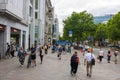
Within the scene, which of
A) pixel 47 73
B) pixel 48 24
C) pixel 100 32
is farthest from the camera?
pixel 100 32

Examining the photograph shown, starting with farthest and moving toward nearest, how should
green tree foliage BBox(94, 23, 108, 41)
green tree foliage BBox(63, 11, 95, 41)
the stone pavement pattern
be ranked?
green tree foliage BBox(94, 23, 108, 41), green tree foliage BBox(63, 11, 95, 41), the stone pavement pattern

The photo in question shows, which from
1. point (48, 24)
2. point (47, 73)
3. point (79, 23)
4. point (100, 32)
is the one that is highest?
point (79, 23)

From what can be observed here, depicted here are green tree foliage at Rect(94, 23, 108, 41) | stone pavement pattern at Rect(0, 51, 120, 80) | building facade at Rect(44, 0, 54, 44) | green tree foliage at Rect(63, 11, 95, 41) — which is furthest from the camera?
green tree foliage at Rect(94, 23, 108, 41)

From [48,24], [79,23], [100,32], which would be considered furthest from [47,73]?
[100,32]

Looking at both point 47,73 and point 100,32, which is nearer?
point 47,73

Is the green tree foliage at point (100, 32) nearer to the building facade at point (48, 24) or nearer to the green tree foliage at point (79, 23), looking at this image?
the green tree foliage at point (79, 23)

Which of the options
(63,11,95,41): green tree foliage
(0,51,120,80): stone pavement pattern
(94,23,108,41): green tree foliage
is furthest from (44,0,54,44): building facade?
(0,51,120,80): stone pavement pattern

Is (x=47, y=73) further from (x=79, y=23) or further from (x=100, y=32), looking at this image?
(x=100, y=32)

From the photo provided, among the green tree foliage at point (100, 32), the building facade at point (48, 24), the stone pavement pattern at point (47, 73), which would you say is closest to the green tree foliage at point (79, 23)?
the building facade at point (48, 24)

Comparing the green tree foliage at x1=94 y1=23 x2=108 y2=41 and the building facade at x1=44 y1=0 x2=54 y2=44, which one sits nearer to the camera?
the building facade at x1=44 y1=0 x2=54 y2=44

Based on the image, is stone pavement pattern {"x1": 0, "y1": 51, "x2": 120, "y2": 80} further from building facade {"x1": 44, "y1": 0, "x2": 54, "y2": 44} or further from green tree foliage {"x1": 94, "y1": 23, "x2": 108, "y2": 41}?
green tree foliage {"x1": 94, "y1": 23, "x2": 108, "y2": 41}

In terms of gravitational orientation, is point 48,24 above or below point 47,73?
above

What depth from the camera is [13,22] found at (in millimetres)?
36312

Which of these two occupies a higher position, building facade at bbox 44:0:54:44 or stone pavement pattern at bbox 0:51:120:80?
building facade at bbox 44:0:54:44
